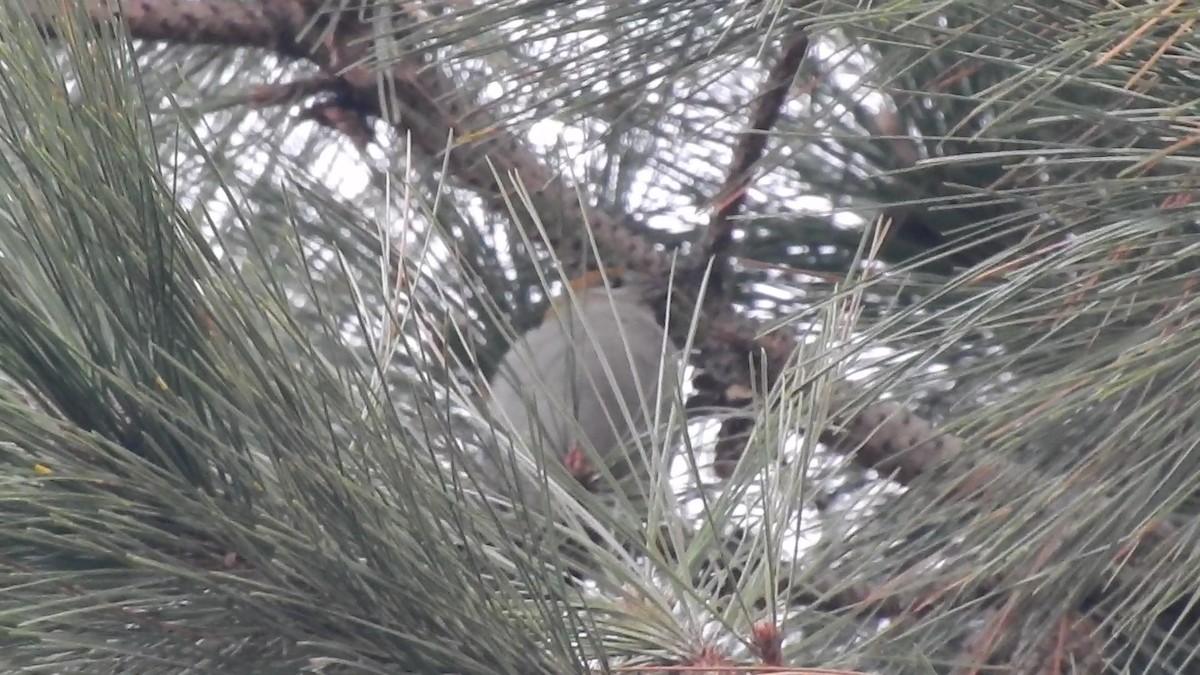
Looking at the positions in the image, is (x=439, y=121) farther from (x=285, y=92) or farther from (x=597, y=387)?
(x=597, y=387)

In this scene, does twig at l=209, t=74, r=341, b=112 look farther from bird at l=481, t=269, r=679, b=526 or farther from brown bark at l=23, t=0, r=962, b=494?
bird at l=481, t=269, r=679, b=526

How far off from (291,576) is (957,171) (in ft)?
2.64

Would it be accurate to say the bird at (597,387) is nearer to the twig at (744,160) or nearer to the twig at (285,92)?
the twig at (744,160)

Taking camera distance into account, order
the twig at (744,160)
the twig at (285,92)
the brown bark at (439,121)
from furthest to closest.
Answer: the twig at (285,92) < the brown bark at (439,121) < the twig at (744,160)

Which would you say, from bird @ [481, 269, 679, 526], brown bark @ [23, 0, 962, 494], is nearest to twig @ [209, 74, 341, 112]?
brown bark @ [23, 0, 962, 494]

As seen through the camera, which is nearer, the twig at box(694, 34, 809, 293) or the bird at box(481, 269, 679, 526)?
the bird at box(481, 269, 679, 526)

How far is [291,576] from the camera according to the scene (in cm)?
53

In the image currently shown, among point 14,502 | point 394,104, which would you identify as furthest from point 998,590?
point 394,104

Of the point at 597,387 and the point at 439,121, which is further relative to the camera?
the point at 439,121

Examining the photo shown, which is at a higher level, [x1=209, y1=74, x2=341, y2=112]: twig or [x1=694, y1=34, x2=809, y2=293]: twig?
[x1=209, y1=74, x2=341, y2=112]: twig

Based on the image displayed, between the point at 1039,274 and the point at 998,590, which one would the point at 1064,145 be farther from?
A: the point at 998,590

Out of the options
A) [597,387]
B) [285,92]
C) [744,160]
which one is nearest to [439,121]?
[285,92]

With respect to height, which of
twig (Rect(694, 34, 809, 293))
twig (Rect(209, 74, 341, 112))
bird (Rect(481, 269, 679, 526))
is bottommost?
bird (Rect(481, 269, 679, 526))

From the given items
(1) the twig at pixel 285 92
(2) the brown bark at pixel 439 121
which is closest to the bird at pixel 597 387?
(2) the brown bark at pixel 439 121
